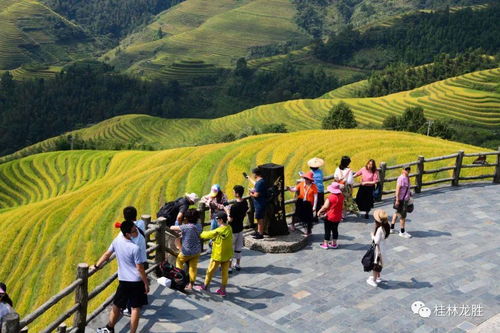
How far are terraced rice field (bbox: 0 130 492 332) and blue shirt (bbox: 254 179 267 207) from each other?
10.7m

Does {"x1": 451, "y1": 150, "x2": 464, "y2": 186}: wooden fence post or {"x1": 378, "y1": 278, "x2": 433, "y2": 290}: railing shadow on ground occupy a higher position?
{"x1": 451, "y1": 150, "x2": 464, "y2": 186}: wooden fence post

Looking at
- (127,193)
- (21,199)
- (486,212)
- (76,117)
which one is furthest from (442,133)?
(76,117)

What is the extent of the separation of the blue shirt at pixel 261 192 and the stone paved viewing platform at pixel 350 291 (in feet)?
4.39

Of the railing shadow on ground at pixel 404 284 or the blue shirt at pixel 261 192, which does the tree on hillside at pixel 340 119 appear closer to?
the blue shirt at pixel 261 192

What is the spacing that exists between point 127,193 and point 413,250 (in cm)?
2246

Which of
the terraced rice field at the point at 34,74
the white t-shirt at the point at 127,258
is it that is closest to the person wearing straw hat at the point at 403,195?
the white t-shirt at the point at 127,258

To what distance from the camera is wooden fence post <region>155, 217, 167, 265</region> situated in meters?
10.4

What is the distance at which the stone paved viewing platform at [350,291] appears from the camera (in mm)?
9141

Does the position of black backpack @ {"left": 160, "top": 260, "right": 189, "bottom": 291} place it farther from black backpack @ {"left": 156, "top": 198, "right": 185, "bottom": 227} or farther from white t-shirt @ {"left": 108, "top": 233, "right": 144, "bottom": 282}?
white t-shirt @ {"left": 108, "top": 233, "right": 144, "bottom": 282}

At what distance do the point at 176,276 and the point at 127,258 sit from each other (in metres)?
2.36

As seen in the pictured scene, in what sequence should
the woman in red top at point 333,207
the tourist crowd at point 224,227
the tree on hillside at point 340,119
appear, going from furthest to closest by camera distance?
the tree on hillside at point 340,119 < the woman in red top at point 333,207 < the tourist crowd at point 224,227

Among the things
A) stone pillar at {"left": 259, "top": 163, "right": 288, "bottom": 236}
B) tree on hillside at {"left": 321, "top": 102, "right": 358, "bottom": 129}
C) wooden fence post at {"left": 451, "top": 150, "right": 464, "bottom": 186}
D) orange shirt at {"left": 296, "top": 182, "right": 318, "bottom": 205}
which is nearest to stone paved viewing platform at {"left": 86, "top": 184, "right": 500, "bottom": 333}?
stone pillar at {"left": 259, "top": 163, "right": 288, "bottom": 236}
